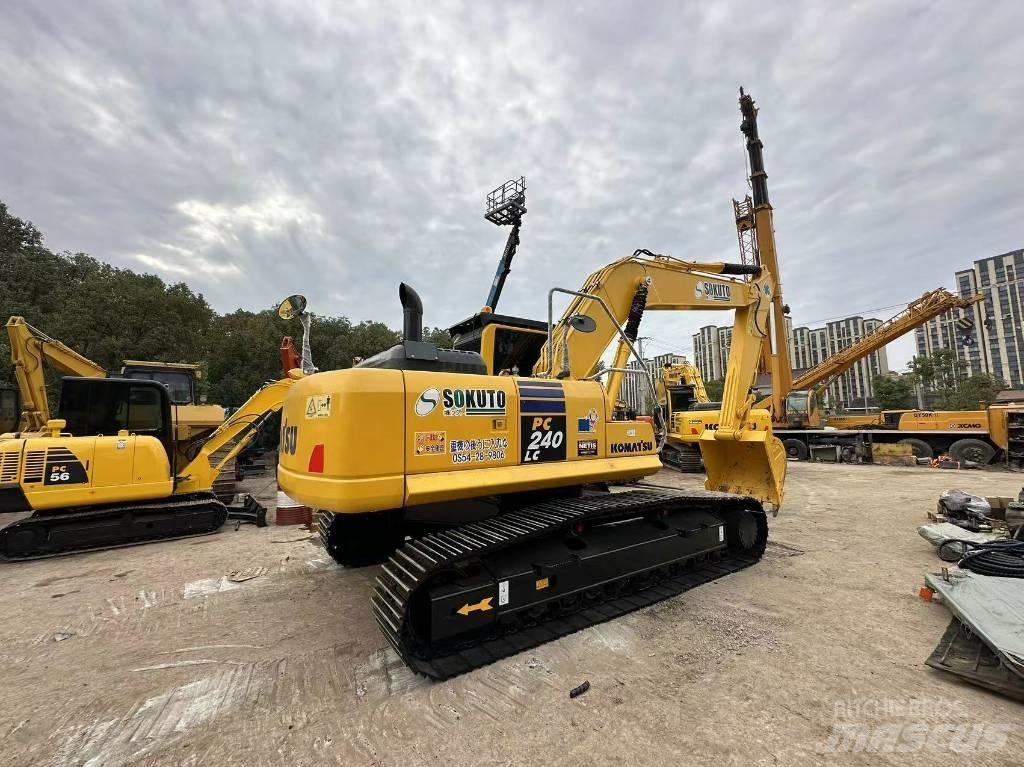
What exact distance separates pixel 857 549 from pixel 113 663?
724 cm

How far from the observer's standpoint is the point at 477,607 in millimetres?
3062

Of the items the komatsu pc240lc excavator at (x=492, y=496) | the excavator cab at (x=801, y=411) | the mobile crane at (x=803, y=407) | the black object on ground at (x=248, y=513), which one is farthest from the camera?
the excavator cab at (x=801, y=411)

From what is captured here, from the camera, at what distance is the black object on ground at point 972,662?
2.61 metres

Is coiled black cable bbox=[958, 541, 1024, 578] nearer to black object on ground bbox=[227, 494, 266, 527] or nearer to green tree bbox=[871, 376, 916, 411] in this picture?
black object on ground bbox=[227, 494, 266, 527]

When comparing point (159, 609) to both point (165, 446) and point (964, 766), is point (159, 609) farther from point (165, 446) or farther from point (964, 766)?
point (964, 766)

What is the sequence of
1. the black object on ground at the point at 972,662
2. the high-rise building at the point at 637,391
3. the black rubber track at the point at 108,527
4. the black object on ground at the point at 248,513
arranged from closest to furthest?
1. the black object on ground at the point at 972,662
2. the high-rise building at the point at 637,391
3. the black rubber track at the point at 108,527
4. the black object on ground at the point at 248,513

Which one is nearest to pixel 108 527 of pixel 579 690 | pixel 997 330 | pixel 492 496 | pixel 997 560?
pixel 492 496

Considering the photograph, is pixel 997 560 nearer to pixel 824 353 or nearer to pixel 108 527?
pixel 108 527

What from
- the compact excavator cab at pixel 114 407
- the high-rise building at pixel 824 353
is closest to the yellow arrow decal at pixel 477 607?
the compact excavator cab at pixel 114 407

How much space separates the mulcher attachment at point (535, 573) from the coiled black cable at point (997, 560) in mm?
2056

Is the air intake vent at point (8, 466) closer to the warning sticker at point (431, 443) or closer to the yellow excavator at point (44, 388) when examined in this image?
the yellow excavator at point (44, 388)

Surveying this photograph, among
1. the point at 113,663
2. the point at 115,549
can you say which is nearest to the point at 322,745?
the point at 113,663

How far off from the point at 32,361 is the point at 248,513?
5.43m

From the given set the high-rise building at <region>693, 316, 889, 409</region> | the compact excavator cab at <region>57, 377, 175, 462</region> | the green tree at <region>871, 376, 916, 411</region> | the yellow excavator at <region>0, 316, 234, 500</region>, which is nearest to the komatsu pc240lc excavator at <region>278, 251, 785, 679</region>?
the compact excavator cab at <region>57, 377, 175, 462</region>
